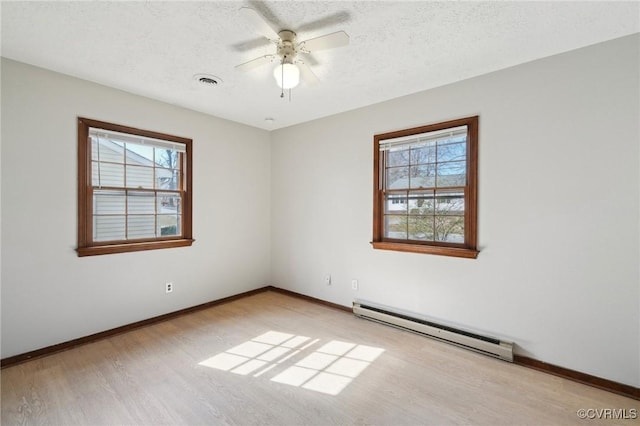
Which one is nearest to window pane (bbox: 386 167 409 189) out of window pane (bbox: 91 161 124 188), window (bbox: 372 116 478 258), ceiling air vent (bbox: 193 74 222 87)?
window (bbox: 372 116 478 258)

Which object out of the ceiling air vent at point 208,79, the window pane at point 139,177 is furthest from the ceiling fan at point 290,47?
the window pane at point 139,177

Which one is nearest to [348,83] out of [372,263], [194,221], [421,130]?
[421,130]

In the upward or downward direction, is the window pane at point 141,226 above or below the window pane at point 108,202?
below

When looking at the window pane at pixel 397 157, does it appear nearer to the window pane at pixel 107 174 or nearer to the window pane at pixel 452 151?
the window pane at pixel 452 151

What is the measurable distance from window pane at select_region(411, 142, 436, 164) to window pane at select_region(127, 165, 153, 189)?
3021 mm

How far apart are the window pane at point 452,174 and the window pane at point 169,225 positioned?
3126mm

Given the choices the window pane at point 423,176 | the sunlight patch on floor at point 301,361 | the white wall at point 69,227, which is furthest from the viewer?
the window pane at point 423,176

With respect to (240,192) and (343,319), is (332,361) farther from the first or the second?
(240,192)

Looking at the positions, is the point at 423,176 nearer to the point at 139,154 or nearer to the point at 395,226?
the point at 395,226

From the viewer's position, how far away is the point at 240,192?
4230 mm

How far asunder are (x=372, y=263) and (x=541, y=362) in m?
1.75

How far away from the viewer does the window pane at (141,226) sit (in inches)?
126

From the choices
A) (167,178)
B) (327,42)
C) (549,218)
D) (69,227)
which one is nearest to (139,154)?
(167,178)

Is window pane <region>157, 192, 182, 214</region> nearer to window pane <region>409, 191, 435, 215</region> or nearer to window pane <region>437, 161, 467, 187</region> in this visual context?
window pane <region>409, 191, 435, 215</region>
